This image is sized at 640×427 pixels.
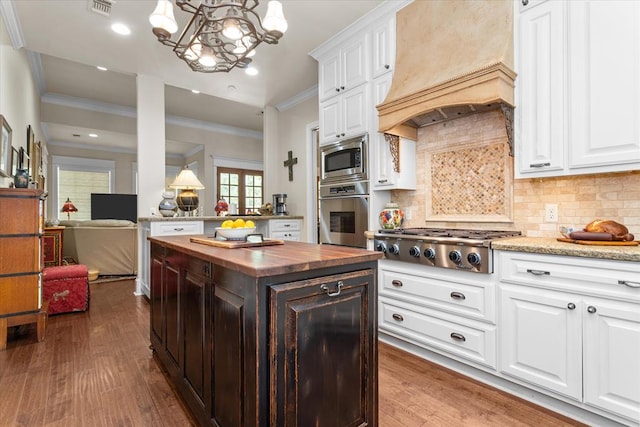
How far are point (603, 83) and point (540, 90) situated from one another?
315 mm

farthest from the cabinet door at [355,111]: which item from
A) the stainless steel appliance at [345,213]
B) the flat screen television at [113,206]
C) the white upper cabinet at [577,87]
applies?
the flat screen television at [113,206]

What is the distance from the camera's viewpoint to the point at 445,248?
2.20m

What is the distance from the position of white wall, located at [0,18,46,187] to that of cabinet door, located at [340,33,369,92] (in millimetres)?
3107

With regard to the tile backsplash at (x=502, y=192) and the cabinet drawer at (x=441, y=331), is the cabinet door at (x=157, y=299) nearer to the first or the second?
the cabinet drawer at (x=441, y=331)

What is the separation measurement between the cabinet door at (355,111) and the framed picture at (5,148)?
3051 mm

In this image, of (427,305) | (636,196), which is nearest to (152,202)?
(427,305)

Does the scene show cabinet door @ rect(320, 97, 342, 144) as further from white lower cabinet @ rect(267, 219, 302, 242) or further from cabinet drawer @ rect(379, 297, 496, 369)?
cabinet drawer @ rect(379, 297, 496, 369)

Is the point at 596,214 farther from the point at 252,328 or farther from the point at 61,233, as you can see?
the point at 61,233

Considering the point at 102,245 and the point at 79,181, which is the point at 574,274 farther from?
the point at 79,181

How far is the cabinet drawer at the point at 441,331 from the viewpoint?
205 centimetres

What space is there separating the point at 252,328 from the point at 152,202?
3.79m

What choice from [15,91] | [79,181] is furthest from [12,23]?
[79,181]

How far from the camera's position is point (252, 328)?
3.73 feet

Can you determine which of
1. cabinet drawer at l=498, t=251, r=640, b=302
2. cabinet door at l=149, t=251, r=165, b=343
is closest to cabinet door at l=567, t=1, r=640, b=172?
cabinet drawer at l=498, t=251, r=640, b=302
